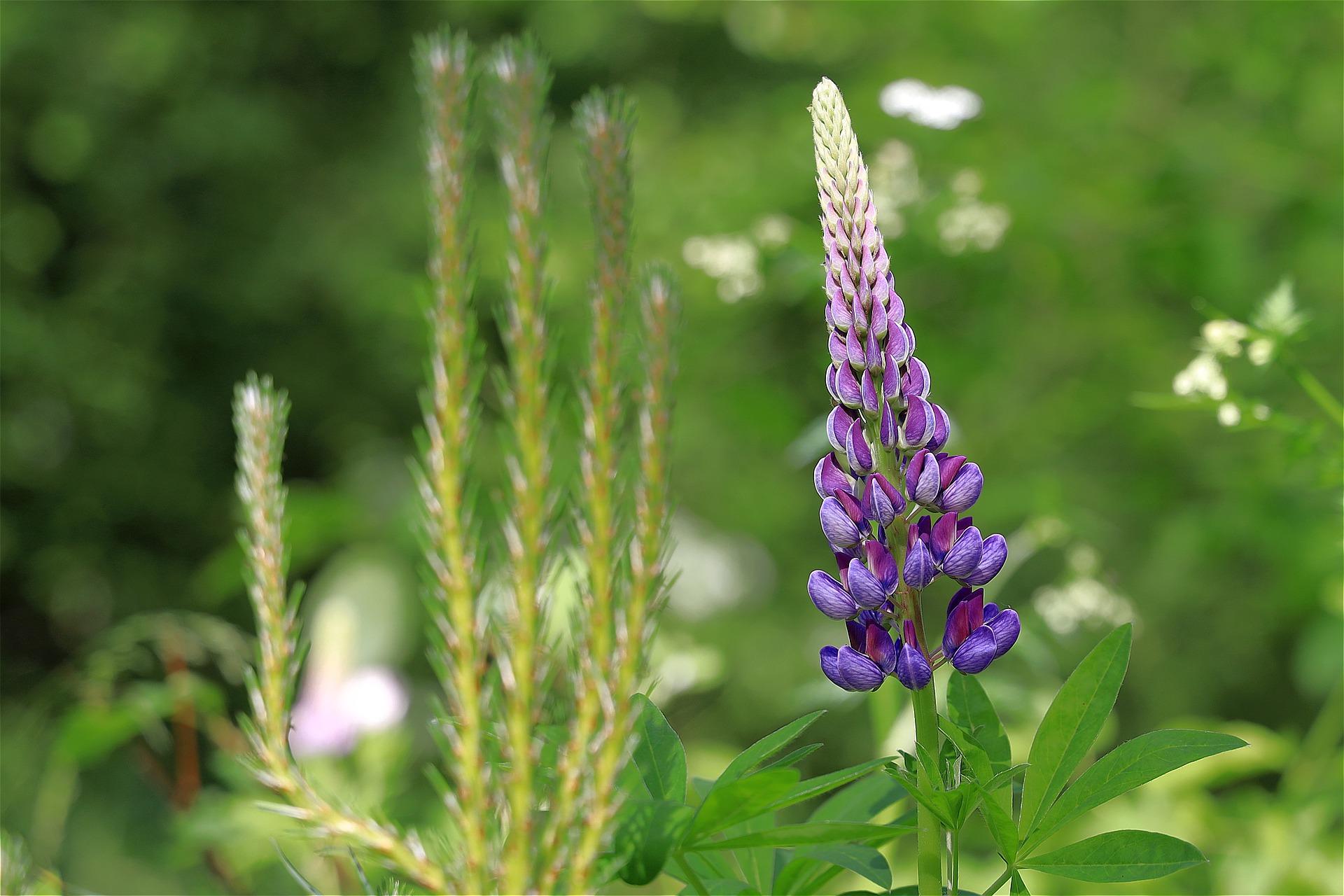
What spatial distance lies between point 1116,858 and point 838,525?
1.07 ft

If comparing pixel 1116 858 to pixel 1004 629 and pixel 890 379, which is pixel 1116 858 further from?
pixel 890 379

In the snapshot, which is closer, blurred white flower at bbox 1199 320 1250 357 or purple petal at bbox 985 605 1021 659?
purple petal at bbox 985 605 1021 659

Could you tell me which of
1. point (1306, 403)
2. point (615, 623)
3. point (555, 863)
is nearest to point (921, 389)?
point (615, 623)

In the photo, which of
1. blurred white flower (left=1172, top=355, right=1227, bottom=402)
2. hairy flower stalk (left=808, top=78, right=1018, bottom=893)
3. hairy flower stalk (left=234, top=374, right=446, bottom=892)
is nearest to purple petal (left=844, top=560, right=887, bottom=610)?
hairy flower stalk (left=808, top=78, right=1018, bottom=893)

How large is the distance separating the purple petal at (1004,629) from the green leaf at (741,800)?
20 centimetres

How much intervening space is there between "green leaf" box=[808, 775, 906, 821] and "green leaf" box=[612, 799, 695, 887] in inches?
9.9

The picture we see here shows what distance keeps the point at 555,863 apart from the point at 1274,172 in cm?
231

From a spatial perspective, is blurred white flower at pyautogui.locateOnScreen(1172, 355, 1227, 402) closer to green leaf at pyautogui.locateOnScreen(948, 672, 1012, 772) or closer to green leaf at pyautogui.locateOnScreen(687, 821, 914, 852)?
green leaf at pyautogui.locateOnScreen(948, 672, 1012, 772)

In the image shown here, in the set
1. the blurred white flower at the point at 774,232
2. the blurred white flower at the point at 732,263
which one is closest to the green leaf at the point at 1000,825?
the blurred white flower at the point at 774,232

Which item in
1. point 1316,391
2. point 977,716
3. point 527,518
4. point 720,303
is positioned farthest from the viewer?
point 720,303

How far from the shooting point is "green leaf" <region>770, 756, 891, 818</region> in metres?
0.63

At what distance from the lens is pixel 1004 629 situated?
0.72 meters

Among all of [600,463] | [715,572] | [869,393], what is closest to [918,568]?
[869,393]

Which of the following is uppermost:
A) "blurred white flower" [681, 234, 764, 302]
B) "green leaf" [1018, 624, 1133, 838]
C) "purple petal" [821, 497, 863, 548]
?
"blurred white flower" [681, 234, 764, 302]
